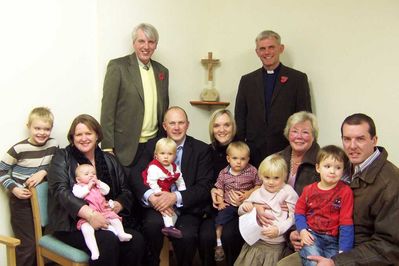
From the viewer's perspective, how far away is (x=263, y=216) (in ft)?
8.51

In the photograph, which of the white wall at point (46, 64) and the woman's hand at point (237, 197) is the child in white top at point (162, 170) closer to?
the woman's hand at point (237, 197)

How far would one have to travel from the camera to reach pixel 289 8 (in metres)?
3.60

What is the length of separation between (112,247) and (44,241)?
19.0 inches

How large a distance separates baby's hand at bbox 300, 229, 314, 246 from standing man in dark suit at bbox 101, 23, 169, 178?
1.41 meters

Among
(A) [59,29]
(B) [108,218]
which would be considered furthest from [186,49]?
(B) [108,218]

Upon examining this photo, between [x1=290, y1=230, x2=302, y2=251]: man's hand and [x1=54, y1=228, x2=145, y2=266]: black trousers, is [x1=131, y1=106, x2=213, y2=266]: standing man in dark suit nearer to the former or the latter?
[x1=54, y1=228, x2=145, y2=266]: black trousers

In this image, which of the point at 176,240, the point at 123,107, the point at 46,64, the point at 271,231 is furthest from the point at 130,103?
the point at 271,231

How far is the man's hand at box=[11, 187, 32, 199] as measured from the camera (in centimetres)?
280

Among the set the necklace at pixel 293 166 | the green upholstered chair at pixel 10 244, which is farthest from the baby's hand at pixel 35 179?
the necklace at pixel 293 166

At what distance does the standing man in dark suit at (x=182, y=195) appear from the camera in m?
2.80

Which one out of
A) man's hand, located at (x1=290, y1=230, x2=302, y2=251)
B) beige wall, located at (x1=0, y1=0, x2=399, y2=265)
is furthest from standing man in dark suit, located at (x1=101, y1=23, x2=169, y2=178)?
man's hand, located at (x1=290, y1=230, x2=302, y2=251)

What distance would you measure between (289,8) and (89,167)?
204cm

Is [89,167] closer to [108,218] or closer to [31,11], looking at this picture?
[108,218]

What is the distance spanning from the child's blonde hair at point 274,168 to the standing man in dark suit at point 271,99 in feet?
2.17
